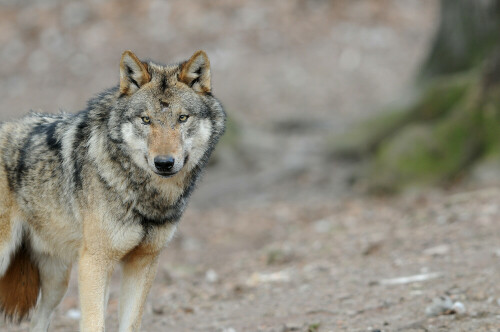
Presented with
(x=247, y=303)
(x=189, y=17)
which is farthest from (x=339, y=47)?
(x=247, y=303)

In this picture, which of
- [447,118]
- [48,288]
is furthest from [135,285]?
[447,118]

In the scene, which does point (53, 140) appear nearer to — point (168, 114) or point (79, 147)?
point (79, 147)

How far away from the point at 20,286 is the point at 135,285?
121 centimetres

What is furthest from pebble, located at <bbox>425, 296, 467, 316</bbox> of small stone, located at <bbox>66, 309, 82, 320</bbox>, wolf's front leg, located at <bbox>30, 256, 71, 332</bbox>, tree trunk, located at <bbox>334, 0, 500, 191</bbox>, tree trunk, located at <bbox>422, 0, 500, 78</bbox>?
tree trunk, located at <bbox>422, 0, 500, 78</bbox>

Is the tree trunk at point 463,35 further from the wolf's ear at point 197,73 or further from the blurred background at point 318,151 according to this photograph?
the wolf's ear at point 197,73

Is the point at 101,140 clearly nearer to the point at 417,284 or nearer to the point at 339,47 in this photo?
the point at 417,284

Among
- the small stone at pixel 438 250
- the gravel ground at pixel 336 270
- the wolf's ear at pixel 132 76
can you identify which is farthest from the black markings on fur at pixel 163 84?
the small stone at pixel 438 250

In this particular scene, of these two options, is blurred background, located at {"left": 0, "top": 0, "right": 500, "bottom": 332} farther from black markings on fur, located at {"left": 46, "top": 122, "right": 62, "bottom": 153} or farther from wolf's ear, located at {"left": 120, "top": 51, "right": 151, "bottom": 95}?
wolf's ear, located at {"left": 120, "top": 51, "right": 151, "bottom": 95}

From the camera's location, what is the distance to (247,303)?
715 cm

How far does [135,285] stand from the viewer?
5.56 metres

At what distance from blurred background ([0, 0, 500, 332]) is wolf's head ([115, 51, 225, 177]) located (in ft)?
6.09

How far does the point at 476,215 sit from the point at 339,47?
42.4ft

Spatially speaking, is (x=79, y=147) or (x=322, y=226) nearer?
(x=79, y=147)

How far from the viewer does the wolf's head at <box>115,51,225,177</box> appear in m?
5.07
